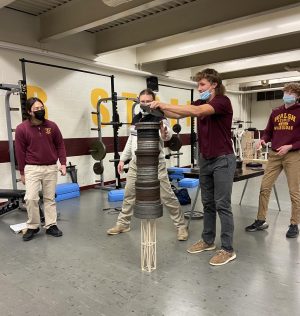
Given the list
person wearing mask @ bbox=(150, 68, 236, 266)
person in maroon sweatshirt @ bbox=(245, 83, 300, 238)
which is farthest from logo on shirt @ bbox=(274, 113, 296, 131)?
Answer: person wearing mask @ bbox=(150, 68, 236, 266)

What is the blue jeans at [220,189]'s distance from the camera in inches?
99.3

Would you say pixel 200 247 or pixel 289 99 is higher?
pixel 289 99

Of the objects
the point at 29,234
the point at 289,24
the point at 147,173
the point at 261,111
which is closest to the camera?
the point at 147,173

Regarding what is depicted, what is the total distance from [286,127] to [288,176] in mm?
530

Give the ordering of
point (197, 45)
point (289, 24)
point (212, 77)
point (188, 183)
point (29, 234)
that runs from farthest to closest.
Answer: point (188, 183) < point (197, 45) < point (289, 24) < point (29, 234) < point (212, 77)

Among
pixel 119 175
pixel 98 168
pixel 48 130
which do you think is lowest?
pixel 119 175

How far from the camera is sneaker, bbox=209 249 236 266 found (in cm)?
258

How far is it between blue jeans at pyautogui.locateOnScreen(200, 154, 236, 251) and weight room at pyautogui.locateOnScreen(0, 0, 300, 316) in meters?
0.33

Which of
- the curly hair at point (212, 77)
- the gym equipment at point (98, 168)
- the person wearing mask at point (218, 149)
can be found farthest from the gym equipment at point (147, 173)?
the gym equipment at point (98, 168)

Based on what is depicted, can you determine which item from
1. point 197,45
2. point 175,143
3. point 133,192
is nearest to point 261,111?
point 175,143

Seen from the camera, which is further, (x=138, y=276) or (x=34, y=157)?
(x=34, y=157)

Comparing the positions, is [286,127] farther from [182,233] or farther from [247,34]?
[247,34]

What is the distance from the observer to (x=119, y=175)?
18.5 ft

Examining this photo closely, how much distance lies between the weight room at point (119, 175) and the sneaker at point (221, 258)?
59 millimetres
